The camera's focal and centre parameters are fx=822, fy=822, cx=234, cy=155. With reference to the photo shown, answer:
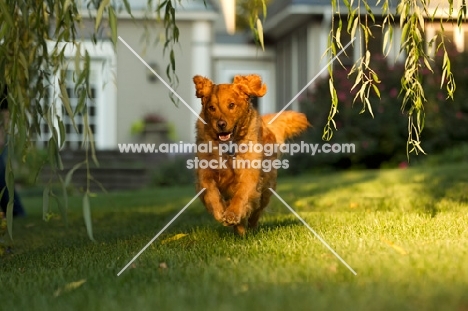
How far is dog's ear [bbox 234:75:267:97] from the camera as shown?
18.4 ft

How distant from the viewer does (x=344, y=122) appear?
648 inches

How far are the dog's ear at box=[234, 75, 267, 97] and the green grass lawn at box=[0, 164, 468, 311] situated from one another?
3.17 feet

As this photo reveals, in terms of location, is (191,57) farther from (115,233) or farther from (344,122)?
(115,233)

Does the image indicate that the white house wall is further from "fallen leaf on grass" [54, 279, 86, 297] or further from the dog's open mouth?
"fallen leaf on grass" [54, 279, 86, 297]

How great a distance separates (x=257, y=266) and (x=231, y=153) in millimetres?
1546

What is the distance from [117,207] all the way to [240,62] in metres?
11.4

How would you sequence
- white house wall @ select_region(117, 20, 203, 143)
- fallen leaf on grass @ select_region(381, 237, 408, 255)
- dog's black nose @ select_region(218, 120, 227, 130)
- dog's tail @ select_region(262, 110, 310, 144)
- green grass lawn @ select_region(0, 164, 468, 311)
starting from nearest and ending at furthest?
green grass lawn @ select_region(0, 164, 468, 311), fallen leaf on grass @ select_region(381, 237, 408, 255), dog's black nose @ select_region(218, 120, 227, 130), dog's tail @ select_region(262, 110, 310, 144), white house wall @ select_region(117, 20, 203, 143)

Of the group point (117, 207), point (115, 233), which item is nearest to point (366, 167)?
point (117, 207)

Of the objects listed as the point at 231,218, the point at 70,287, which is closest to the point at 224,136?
the point at 231,218

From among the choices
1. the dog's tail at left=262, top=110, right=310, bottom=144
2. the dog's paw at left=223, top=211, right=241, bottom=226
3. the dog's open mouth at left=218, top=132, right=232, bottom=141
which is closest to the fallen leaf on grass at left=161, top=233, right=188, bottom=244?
the dog's paw at left=223, top=211, right=241, bottom=226

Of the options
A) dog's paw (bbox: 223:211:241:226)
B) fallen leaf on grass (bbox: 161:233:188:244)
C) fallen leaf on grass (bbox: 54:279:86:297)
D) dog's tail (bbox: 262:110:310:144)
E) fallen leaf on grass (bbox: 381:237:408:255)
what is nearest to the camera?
fallen leaf on grass (bbox: 54:279:86:297)

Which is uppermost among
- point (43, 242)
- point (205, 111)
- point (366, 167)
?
Answer: point (205, 111)

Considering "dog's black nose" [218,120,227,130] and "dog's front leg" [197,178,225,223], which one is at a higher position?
"dog's black nose" [218,120,227,130]

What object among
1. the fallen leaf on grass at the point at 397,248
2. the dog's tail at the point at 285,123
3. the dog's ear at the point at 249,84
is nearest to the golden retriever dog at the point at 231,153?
the dog's ear at the point at 249,84
